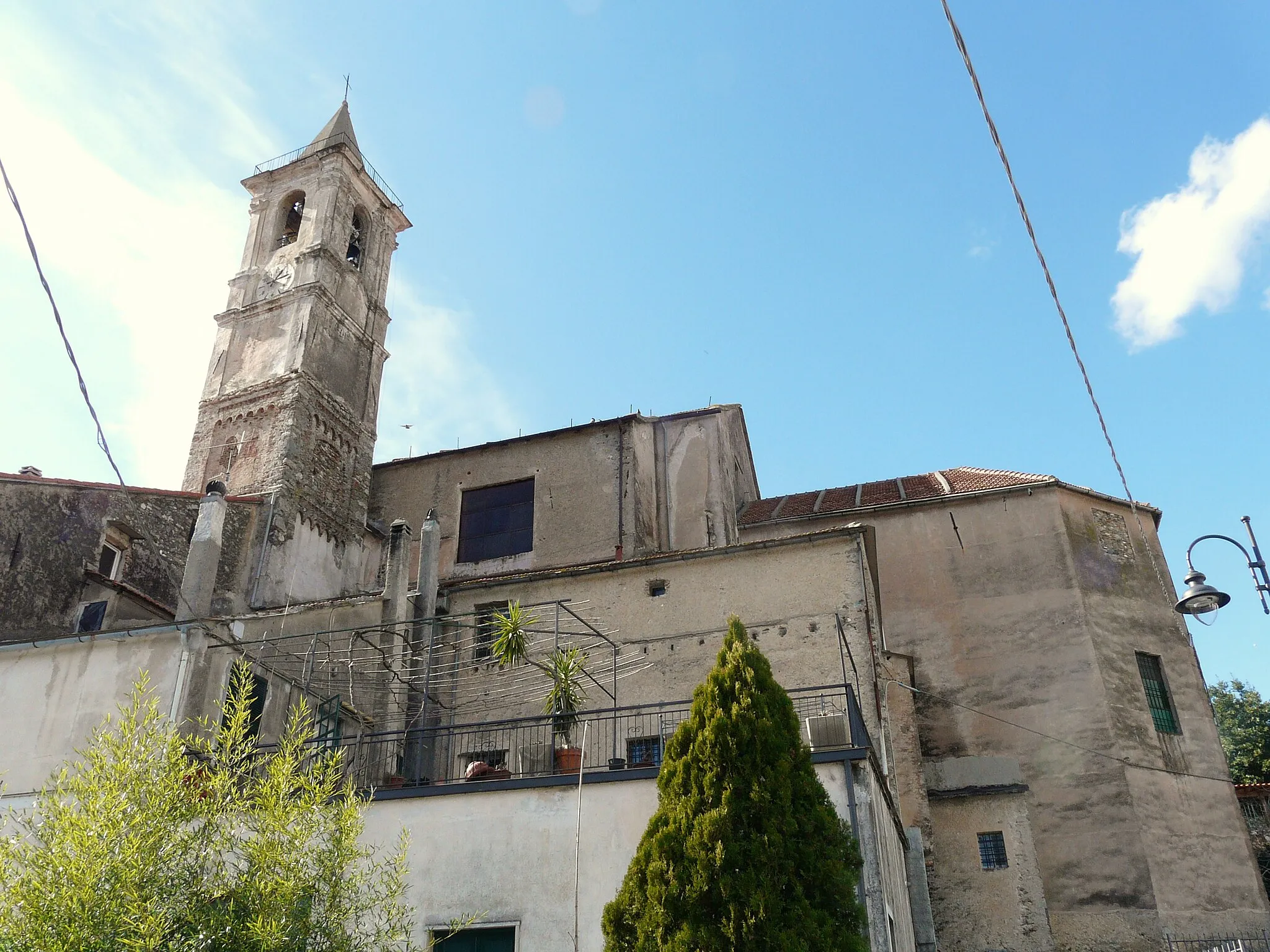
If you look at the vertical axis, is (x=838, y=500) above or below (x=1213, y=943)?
above

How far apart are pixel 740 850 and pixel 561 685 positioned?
5224 mm

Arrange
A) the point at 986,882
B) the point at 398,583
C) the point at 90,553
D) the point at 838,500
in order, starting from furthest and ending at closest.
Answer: the point at 838,500 → the point at 986,882 → the point at 90,553 → the point at 398,583

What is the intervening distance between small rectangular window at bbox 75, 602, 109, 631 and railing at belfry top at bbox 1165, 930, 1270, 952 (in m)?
20.8

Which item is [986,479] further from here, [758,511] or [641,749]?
[641,749]

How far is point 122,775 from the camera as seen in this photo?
879 cm

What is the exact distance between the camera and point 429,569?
20.2 metres

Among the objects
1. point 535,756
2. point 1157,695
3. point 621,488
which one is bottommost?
point 535,756

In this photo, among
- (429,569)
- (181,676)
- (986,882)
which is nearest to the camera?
(181,676)

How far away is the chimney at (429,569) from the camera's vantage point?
1977 cm

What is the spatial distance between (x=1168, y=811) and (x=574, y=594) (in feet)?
43.2

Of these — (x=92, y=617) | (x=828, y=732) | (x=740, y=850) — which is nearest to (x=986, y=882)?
(x=828, y=732)

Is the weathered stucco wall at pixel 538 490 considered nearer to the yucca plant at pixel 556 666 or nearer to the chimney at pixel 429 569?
the chimney at pixel 429 569

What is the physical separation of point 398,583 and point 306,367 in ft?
29.4

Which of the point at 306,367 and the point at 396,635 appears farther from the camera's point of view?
the point at 306,367
